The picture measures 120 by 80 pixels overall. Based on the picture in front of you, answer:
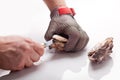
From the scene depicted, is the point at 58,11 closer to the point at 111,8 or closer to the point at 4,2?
the point at 111,8

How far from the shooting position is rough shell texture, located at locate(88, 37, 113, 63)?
824 millimetres

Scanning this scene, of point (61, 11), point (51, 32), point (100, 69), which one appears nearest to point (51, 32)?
point (51, 32)

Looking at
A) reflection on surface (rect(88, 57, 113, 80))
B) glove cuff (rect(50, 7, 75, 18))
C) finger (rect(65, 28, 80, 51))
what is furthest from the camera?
glove cuff (rect(50, 7, 75, 18))

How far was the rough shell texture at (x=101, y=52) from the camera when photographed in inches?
32.4

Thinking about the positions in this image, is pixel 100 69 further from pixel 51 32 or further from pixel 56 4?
pixel 56 4

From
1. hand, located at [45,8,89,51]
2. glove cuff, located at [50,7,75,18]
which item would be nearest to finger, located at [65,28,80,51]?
hand, located at [45,8,89,51]

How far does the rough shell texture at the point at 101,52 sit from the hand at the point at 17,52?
0.55 feet

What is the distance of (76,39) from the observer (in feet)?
2.89

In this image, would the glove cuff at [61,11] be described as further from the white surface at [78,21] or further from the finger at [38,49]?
the finger at [38,49]

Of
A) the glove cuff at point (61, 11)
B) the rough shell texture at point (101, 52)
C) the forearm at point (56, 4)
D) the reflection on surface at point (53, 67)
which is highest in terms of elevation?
the forearm at point (56, 4)

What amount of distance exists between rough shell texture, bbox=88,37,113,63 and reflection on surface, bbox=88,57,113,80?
16 mm

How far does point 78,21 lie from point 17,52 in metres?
0.37

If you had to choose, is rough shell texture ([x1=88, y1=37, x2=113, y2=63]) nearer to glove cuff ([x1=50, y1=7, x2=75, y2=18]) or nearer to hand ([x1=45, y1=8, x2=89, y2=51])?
hand ([x1=45, y1=8, x2=89, y2=51])

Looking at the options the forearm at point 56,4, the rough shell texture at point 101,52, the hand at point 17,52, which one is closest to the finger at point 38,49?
the hand at point 17,52
